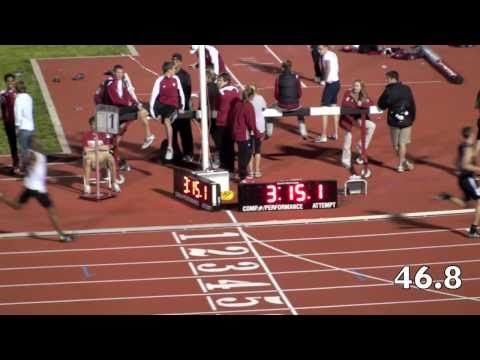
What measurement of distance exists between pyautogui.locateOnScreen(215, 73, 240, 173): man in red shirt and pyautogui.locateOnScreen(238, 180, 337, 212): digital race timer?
7.70 ft

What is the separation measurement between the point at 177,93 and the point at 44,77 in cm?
901

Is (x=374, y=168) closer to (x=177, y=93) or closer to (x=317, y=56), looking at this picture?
(x=177, y=93)

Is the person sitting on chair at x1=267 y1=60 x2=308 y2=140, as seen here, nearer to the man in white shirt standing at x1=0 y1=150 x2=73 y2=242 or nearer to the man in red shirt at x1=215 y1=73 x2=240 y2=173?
the man in red shirt at x1=215 y1=73 x2=240 y2=173

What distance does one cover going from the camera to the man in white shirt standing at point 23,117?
23.3m

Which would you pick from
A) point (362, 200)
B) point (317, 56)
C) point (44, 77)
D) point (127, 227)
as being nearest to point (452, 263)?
point (362, 200)

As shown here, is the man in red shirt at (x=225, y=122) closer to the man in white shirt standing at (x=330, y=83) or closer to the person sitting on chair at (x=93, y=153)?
the person sitting on chair at (x=93, y=153)

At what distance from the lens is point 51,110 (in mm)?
29156

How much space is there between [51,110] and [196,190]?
Answer: 324 inches

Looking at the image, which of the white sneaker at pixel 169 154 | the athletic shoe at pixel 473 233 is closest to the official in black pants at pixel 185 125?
the white sneaker at pixel 169 154

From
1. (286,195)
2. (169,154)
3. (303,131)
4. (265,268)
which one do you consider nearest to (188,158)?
(169,154)

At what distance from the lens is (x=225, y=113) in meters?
23.7

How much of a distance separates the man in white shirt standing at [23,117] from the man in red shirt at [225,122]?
136 inches

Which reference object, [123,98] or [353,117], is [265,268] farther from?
[123,98]
